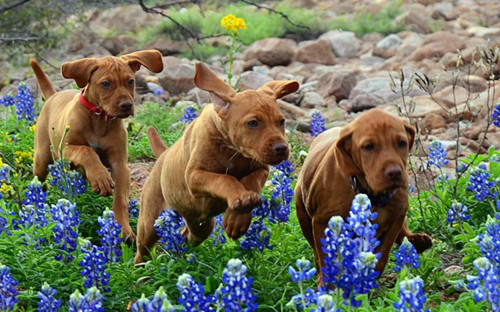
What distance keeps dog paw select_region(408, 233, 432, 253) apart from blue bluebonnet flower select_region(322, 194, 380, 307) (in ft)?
5.16

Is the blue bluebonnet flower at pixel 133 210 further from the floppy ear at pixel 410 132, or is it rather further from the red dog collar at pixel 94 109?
the floppy ear at pixel 410 132

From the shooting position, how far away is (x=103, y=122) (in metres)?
7.30

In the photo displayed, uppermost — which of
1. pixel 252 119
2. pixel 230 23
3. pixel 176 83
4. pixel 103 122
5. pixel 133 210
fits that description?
pixel 230 23

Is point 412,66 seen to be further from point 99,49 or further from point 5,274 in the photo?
point 5,274

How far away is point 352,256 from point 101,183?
3.31 m

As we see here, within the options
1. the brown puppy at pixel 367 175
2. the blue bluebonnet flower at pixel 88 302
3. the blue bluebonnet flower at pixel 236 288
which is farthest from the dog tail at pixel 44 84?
the blue bluebonnet flower at pixel 236 288

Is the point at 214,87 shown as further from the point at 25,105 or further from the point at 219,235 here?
the point at 25,105

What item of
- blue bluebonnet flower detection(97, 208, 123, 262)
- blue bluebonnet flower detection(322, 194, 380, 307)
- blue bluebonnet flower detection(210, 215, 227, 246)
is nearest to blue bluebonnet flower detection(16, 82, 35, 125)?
blue bluebonnet flower detection(210, 215, 227, 246)

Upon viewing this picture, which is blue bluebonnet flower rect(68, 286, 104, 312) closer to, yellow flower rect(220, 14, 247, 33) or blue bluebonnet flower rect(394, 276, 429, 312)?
blue bluebonnet flower rect(394, 276, 429, 312)

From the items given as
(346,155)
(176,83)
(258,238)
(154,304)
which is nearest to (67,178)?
(258,238)

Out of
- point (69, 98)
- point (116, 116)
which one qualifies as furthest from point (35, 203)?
point (69, 98)

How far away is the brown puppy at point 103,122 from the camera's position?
6914 mm

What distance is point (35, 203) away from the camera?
6.04 meters

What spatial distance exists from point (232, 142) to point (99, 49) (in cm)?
1460
